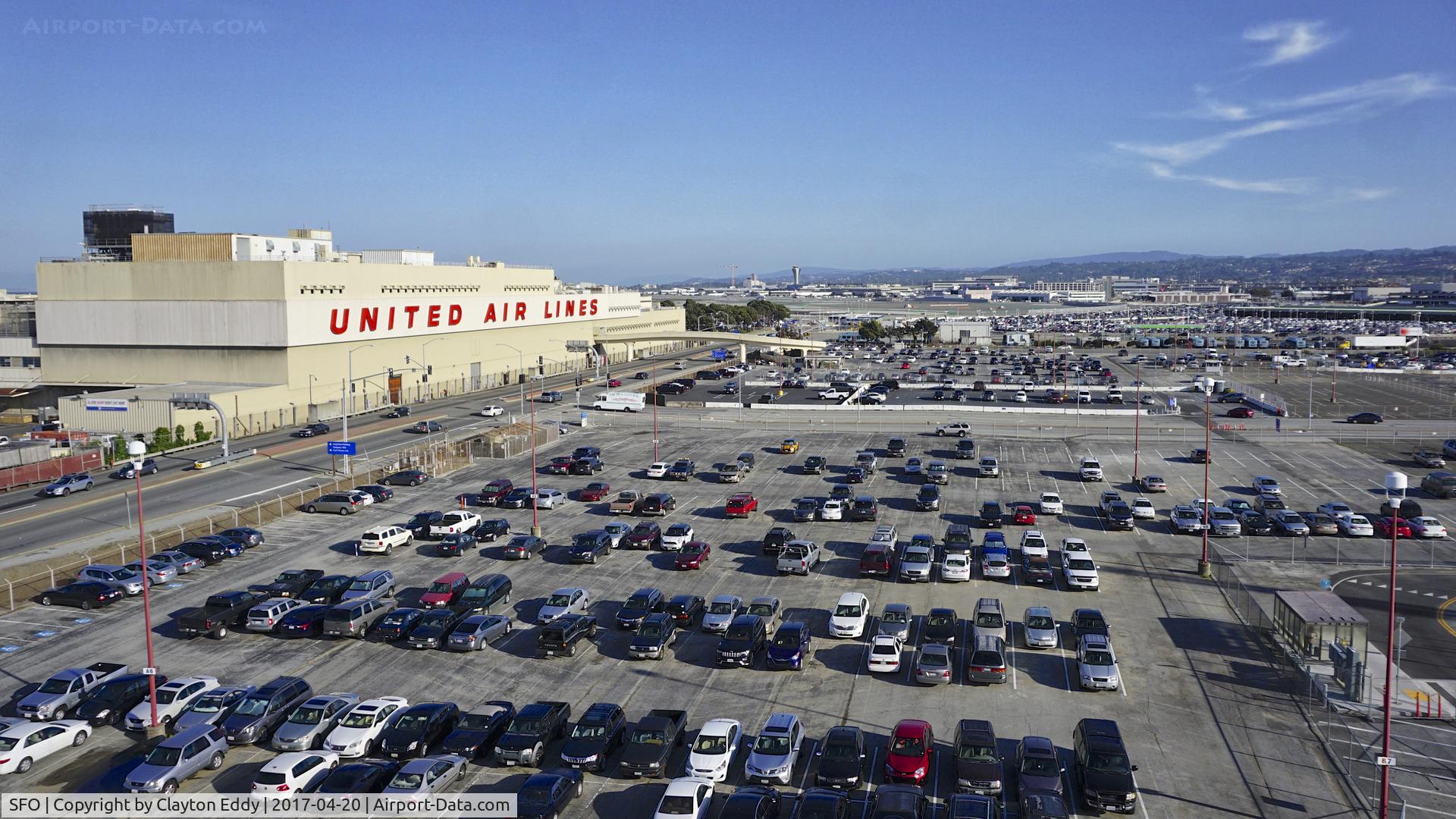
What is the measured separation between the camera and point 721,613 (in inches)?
1284

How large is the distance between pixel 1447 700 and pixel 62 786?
113 feet

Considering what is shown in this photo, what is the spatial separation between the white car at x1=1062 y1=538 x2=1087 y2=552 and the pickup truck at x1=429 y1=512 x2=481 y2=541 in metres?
25.6

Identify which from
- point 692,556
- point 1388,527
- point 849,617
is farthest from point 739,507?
point 1388,527

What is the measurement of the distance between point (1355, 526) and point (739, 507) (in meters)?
28.2

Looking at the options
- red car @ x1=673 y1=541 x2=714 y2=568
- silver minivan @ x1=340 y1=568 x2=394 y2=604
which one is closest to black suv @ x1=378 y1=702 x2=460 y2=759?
silver minivan @ x1=340 y1=568 x2=394 y2=604

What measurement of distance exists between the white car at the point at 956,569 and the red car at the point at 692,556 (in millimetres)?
9529

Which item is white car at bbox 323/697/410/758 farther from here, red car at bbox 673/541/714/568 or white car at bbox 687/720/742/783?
A: red car at bbox 673/541/714/568

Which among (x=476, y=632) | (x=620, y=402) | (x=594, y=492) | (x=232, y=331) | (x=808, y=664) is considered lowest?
(x=808, y=664)

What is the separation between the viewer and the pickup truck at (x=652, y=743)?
72.2ft

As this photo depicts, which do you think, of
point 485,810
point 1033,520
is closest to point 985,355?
point 1033,520

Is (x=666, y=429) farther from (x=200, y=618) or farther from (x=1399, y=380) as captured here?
(x=1399, y=380)

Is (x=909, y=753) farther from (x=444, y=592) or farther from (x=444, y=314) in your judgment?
(x=444, y=314)

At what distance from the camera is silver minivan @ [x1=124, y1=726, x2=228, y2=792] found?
20.9 metres

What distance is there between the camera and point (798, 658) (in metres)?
28.9
